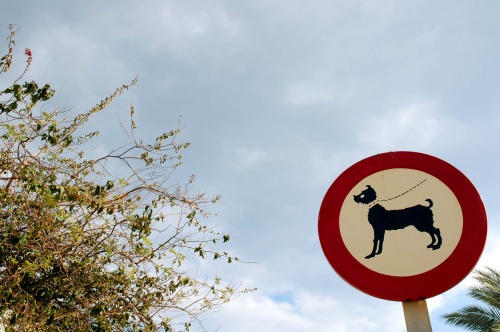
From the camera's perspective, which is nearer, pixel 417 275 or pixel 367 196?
pixel 417 275

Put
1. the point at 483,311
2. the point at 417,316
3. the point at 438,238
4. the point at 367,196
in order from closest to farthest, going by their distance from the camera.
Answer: the point at 417,316 < the point at 438,238 < the point at 367,196 < the point at 483,311

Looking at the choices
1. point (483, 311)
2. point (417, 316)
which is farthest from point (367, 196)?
point (483, 311)

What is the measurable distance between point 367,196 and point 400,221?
242 mm

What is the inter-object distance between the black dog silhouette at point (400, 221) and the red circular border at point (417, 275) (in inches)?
4.5

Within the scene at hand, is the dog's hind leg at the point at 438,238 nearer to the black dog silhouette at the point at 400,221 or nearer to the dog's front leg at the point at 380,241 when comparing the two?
the black dog silhouette at the point at 400,221

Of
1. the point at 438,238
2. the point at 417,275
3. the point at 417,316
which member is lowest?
the point at 417,316

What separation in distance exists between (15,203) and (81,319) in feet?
4.54

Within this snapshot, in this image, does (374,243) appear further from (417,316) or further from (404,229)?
(417,316)

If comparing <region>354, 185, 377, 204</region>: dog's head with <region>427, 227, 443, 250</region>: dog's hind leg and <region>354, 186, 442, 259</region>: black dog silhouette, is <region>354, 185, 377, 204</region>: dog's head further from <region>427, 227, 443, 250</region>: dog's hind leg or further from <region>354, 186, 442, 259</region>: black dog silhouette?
<region>427, 227, 443, 250</region>: dog's hind leg

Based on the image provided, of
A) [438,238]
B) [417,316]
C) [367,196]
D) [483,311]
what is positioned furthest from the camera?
[483,311]

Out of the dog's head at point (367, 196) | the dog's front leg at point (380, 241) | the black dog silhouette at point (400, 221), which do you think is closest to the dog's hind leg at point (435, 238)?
the black dog silhouette at point (400, 221)

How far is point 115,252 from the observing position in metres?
5.22

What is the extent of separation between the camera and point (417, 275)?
96.9 inches

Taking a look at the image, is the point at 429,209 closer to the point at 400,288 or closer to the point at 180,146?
the point at 400,288
